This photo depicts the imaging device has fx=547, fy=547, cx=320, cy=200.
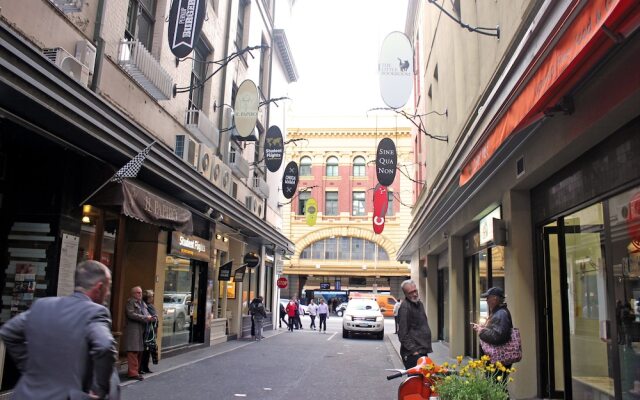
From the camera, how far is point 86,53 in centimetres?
845

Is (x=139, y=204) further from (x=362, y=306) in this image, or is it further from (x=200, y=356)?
(x=362, y=306)

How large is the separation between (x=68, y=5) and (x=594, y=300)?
8231mm

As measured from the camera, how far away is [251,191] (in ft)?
70.4

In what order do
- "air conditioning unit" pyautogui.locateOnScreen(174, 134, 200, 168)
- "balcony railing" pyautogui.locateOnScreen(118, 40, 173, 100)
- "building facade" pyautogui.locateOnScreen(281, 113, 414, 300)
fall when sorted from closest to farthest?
"balcony railing" pyautogui.locateOnScreen(118, 40, 173, 100) → "air conditioning unit" pyautogui.locateOnScreen(174, 134, 200, 168) → "building facade" pyautogui.locateOnScreen(281, 113, 414, 300)

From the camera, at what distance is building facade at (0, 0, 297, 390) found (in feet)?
23.1

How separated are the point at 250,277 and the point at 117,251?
1176 centimetres

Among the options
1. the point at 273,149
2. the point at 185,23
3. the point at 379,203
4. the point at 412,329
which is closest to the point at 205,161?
the point at 185,23

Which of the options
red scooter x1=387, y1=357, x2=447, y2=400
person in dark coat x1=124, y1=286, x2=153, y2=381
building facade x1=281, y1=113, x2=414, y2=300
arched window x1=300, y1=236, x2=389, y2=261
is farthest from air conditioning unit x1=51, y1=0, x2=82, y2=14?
arched window x1=300, y1=236, x2=389, y2=261

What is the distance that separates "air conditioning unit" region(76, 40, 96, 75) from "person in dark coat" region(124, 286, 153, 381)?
4.13 meters

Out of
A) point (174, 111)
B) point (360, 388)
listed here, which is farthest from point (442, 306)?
point (174, 111)

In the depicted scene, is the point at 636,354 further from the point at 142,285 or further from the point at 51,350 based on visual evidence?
the point at 142,285

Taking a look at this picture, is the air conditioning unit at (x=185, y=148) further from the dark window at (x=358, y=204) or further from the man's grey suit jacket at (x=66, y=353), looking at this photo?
the dark window at (x=358, y=204)

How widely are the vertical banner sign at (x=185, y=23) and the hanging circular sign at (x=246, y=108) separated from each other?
473cm

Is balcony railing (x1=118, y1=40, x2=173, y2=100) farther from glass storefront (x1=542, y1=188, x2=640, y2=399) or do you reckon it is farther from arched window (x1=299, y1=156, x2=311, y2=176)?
arched window (x1=299, y1=156, x2=311, y2=176)
